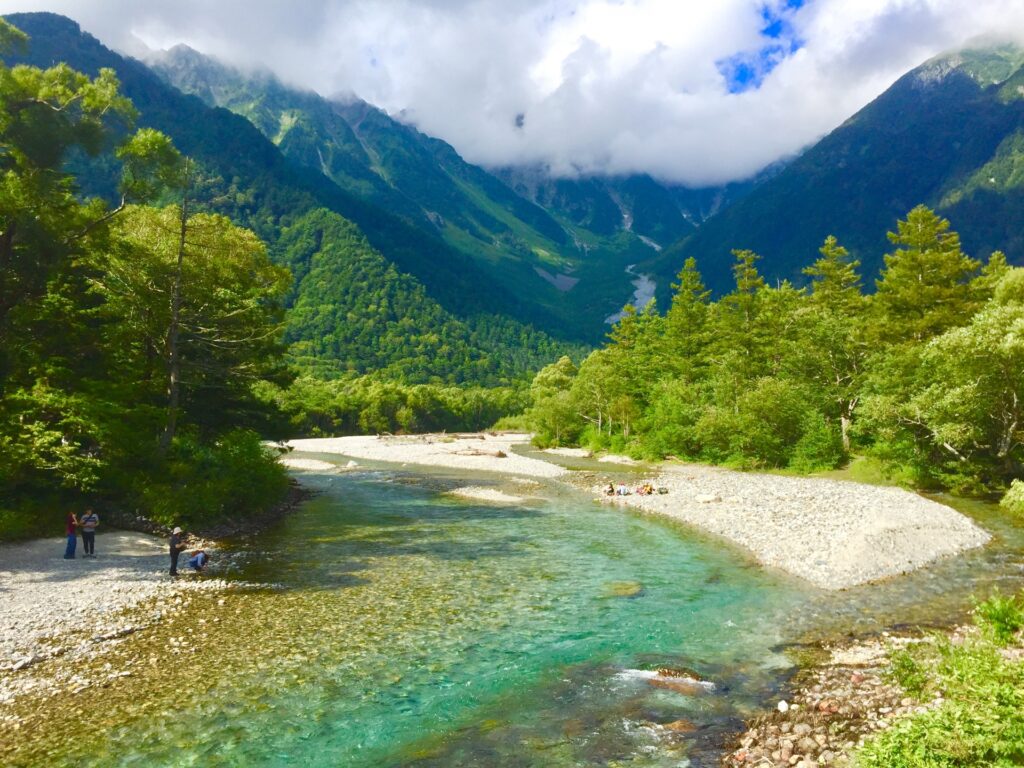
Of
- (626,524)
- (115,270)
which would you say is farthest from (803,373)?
(115,270)

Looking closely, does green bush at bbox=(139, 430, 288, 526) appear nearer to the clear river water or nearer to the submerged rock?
the clear river water

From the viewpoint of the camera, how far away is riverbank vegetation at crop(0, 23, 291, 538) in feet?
82.8

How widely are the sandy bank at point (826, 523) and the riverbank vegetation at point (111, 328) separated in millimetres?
27225

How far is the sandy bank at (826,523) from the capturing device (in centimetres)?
2284

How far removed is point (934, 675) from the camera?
11047 millimetres

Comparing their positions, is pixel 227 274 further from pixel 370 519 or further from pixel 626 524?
pixel 626 524

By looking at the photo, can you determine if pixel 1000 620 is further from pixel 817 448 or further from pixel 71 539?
pixel 817 448

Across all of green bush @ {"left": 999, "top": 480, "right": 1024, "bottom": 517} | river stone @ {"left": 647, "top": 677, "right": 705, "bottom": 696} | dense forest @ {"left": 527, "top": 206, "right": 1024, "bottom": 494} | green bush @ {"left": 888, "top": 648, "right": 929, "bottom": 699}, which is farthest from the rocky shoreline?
dense forest @ {"left": 527, "top": 206, "right": 1024, "bottom": 494}

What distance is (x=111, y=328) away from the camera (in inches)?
1156

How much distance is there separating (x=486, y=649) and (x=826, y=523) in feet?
68.7

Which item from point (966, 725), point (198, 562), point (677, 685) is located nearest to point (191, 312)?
point (198, 562)

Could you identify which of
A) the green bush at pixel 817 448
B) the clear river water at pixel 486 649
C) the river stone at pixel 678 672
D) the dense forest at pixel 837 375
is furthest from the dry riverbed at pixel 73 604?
the green bush at pixel 817 448

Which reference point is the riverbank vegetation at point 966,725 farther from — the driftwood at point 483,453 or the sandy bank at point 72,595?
the driftwood at point 483,453

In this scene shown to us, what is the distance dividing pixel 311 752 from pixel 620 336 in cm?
8458
